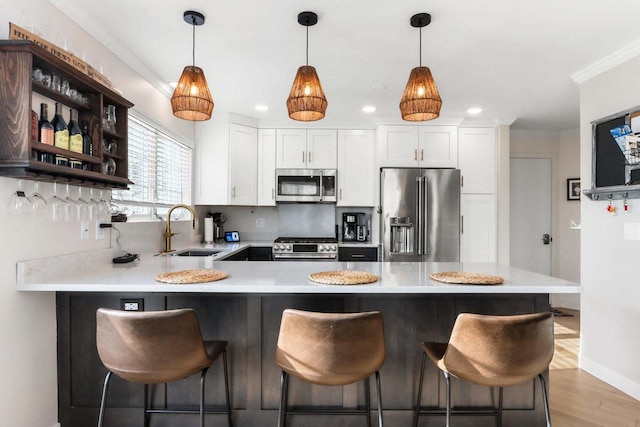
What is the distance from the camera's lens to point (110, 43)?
2.33m

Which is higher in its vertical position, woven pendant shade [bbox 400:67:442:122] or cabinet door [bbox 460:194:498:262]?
woven pendant shade [bbox 400:67:442:122]

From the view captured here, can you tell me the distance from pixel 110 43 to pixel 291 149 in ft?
7.32

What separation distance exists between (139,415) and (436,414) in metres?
1.58

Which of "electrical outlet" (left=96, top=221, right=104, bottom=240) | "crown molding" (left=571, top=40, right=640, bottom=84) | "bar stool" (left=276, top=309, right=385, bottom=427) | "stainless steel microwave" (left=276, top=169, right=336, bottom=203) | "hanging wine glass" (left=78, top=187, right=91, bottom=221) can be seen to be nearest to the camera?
"bar stool" (left=276, top=309, right=385, bottom=427)

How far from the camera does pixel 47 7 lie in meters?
1.82

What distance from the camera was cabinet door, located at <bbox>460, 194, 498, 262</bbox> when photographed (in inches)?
161

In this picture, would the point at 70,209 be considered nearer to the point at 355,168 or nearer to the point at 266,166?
the point at 266,166

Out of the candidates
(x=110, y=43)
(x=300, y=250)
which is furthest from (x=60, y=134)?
(x=300, y=250)

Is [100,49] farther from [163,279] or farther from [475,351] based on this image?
[475,351]

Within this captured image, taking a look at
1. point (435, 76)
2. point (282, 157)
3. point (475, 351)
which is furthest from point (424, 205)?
point (475, 351)

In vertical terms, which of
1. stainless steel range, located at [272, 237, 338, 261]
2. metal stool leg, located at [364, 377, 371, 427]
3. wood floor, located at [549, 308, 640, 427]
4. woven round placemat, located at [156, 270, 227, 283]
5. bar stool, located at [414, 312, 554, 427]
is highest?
woven round placemat, located at [156, 270, 227, 283]

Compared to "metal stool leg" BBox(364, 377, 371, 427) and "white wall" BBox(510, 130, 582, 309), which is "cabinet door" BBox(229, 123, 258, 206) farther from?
"white wall" BBox(510, 130, 582, 309)

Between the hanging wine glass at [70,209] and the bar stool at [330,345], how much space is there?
1439 mm

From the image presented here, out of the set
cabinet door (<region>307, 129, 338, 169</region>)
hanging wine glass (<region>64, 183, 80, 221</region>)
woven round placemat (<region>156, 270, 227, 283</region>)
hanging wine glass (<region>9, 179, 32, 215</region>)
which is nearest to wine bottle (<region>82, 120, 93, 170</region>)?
hanging wine glass (<region>64, 183, 80, 221</region>)
